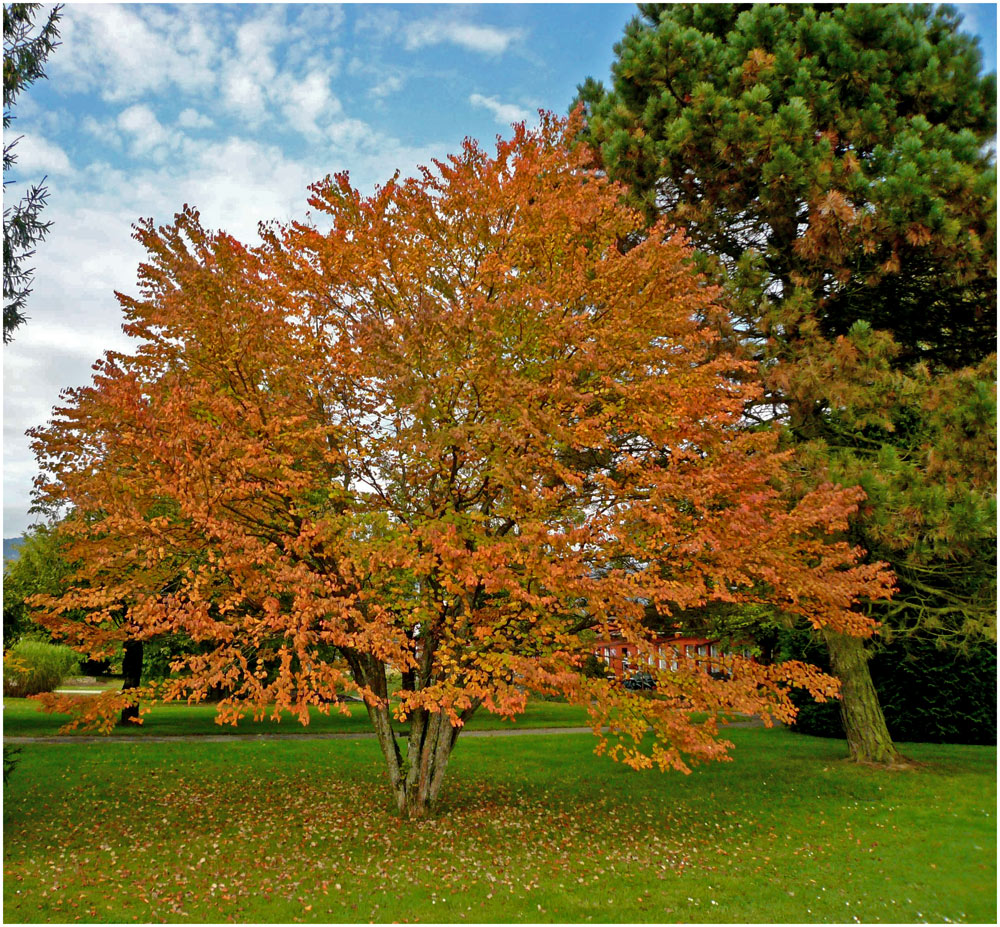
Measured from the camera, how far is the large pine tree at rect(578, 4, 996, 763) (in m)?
10.4

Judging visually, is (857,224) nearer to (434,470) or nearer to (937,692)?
(434,470)

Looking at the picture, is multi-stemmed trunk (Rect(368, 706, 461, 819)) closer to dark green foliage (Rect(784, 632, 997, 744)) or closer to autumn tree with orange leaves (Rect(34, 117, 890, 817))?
autumn tree with orange leaves (Rect(34, 117, 890, 817))

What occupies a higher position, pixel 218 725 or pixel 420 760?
pixel 218 725

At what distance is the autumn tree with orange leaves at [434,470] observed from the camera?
7.06 m

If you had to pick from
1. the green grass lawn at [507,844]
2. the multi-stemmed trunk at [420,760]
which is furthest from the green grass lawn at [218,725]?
the multi-stemmed trunk at [420,760]

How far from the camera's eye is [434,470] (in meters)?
8.15

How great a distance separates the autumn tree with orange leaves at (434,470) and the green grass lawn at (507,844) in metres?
1.33

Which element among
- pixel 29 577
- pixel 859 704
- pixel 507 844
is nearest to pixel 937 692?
pixel 859 704

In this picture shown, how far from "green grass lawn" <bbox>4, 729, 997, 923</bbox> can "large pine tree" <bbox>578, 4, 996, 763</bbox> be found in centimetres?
341

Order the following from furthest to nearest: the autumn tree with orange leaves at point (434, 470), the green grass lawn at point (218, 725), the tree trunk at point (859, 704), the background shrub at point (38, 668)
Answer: the background shrub at point (38, 668)
the green grass lawn at point (218, 725)
the tree trunk at point (859, 704)
the autumn tree with orange leaves at point (434, 470)

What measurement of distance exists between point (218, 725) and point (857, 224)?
20335 millimetres

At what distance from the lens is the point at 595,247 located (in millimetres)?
9570

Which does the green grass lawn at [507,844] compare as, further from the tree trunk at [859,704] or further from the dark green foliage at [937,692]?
the dark green foliage at [937,692]

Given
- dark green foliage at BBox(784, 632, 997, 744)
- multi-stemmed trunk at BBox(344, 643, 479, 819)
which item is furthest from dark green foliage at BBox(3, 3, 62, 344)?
dark green foliage at BBox(784, 632, 997, 744)
